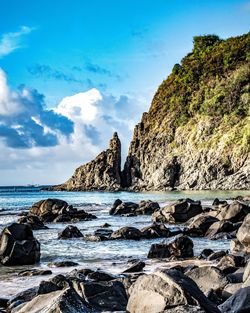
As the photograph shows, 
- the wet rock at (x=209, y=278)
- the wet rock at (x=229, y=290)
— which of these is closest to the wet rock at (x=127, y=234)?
the wet rock at (x=209, y=278)

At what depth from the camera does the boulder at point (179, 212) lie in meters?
37.6

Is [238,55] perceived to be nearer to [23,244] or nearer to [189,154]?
[189,154]

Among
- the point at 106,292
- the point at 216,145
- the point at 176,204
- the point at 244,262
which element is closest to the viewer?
the point at 106,292

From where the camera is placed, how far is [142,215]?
48.5 meters

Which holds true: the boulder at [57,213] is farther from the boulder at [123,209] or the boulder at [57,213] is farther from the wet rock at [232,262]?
the wet rock at [232,262]

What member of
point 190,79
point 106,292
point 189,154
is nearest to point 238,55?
point 190,79

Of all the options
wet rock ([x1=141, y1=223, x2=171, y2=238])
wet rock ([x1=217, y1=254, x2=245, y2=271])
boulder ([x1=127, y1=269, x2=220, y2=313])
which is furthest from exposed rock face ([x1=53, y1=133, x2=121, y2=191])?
boulder ([x1=127, y1=269, x2=220, y2=313])

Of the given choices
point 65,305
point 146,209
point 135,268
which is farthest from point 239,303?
point 146,209

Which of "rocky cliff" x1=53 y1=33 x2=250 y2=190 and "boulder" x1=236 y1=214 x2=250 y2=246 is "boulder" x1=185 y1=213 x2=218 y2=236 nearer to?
"boulder" x1=236 y1=214 x2=250 y2=246

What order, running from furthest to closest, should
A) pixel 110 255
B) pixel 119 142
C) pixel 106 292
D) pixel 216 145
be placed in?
pixel 119 142, pixel 216 145, pixel 110 255, pixel 106 292

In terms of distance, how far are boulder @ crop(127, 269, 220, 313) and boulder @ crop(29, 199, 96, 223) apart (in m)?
35.5

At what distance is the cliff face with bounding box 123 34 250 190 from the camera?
368 ft

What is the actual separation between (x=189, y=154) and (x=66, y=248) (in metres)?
102

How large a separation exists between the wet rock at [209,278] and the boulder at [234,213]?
19.0 meters
